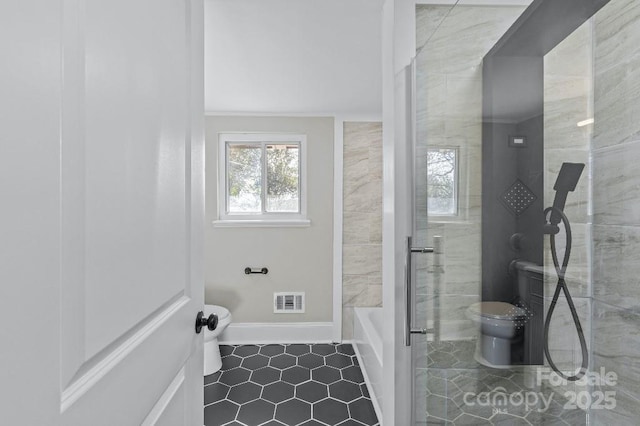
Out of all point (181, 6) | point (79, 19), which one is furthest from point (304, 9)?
point (79, 19)

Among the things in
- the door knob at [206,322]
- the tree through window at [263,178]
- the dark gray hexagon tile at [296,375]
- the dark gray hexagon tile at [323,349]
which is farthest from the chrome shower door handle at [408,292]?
the tree through window at [263,178]

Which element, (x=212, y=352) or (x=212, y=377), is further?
(x=212, y=352)

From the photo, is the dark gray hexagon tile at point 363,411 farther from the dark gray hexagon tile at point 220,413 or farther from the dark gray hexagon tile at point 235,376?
the dark gray hexagon tile at point 235,376

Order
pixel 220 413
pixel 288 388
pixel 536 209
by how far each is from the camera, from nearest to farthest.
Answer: pixel 536 209
pixel 220 413
pixel 288 388

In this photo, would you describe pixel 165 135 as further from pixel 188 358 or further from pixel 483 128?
pixel 483 128

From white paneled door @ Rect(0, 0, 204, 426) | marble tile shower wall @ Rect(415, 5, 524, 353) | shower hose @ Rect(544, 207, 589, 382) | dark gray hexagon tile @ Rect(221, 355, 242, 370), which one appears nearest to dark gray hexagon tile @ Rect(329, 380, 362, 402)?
dark gray hexagon tile @ Rect(221, 355, 242, 370)

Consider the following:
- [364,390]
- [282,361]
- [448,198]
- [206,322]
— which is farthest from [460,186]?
[282,361]

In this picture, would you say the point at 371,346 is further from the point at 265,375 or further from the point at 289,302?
the point at 289,302

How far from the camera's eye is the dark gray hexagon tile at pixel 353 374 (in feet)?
8.21

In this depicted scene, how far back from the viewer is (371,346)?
7.45ft

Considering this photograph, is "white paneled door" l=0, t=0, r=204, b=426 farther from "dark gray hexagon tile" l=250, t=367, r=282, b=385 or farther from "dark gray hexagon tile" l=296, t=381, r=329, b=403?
"dark gray hexagon tile" l=250, t=367, r=282, b=385

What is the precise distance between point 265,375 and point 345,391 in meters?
0.61

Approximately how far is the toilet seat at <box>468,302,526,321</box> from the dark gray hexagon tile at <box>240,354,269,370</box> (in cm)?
207

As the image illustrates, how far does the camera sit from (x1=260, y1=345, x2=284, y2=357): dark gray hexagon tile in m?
2.96
